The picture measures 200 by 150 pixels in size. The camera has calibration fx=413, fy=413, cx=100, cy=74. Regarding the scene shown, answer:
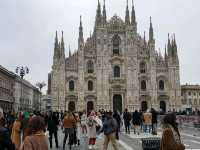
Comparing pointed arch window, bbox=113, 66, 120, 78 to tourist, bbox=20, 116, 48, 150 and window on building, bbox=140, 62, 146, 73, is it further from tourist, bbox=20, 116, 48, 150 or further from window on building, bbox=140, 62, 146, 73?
tourist, bbox=20, 116, 48, 150

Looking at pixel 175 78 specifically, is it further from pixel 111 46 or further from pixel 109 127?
pixel 109 127

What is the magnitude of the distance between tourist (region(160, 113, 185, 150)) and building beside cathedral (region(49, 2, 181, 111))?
54.4 m

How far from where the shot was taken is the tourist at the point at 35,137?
5.54 meters

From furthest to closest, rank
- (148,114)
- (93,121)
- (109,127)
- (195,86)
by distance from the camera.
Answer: (195,86), (148,114), (93,121), (109,127)

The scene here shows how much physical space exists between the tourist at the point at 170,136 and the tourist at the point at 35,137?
2.25 m

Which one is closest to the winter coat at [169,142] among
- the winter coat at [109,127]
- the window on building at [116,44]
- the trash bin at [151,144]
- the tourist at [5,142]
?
the tourist at [5,142]

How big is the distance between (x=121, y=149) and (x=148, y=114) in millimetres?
9078

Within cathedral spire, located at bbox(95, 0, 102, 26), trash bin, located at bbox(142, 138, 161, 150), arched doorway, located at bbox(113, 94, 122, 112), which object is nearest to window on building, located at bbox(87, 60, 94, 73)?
arched doorway, located at bbox(113, 94, 122, 112)

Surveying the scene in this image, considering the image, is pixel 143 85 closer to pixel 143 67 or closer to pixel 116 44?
pixel 143 67

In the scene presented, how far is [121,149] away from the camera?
56.3ft

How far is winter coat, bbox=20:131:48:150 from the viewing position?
5527mm

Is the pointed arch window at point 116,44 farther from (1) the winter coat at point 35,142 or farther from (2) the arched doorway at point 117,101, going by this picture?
(1) the winter coat at point 35,142

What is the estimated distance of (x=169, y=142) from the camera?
6918mm

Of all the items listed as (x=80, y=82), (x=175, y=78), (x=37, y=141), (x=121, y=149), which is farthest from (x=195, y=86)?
(x=37, y=141)
